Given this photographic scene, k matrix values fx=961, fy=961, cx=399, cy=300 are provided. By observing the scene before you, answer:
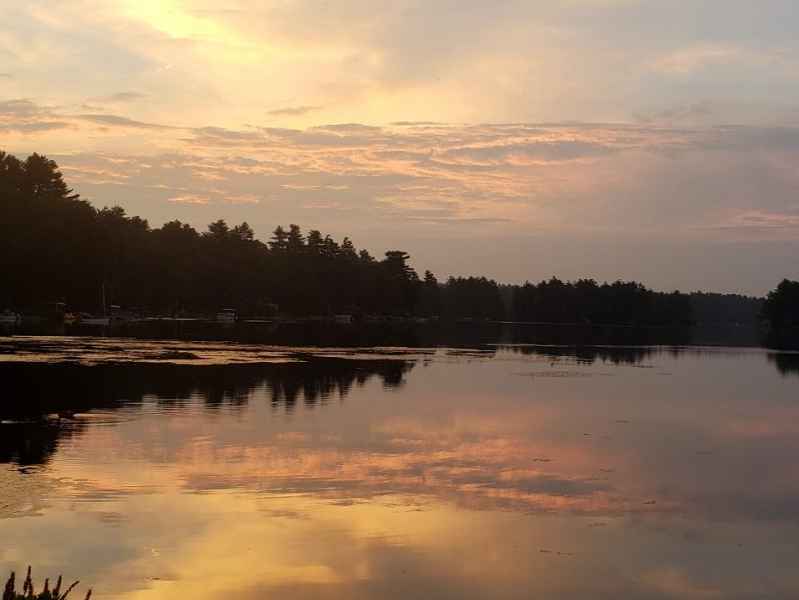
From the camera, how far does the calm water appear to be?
13.8 metres

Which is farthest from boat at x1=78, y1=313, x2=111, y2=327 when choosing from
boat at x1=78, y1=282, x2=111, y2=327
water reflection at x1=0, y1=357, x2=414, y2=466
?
water reflection at x1=0, y1=357, x2=414, y2=466

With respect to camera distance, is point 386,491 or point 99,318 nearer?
point 386,491

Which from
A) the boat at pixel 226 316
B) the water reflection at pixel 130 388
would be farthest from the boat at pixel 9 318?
the water reflection at pixel 130 388

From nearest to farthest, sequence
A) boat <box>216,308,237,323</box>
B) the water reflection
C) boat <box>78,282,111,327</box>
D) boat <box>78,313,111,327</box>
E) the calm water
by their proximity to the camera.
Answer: the calm water < the water reflection < boat <box>78,282,111,327</box> < boat <box>78,313,111,327</box> < boat <box>216,308,237,323</box>

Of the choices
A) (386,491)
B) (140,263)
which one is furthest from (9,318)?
(386,491)

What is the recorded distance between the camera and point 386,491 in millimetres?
19266

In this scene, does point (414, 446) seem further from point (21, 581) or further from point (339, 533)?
point (21, 581)

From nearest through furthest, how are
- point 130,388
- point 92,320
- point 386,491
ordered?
1. point 386,491
2. point 130,388
3. point 92,320

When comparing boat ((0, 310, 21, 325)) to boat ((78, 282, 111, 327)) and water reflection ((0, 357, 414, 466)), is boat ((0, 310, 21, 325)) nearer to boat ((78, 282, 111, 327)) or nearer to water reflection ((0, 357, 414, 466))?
boat ((78, 282, 111, 327))

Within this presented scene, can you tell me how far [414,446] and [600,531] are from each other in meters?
9.37

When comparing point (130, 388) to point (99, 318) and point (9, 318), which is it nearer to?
point (9, 318)

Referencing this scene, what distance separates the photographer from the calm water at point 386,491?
1376 centimetres

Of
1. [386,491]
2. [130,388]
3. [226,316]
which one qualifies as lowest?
[386,491]

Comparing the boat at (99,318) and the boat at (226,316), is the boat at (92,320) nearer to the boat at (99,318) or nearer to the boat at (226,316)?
the boat at (99,318)
